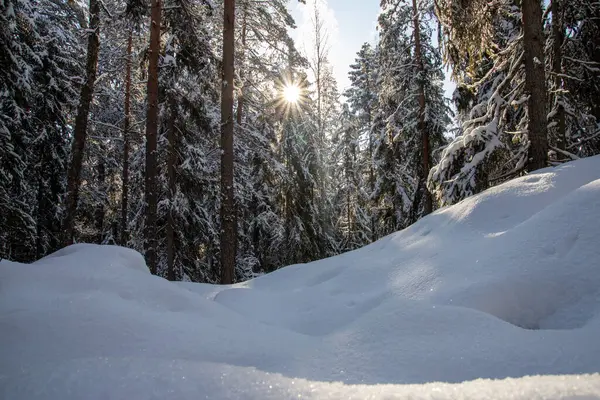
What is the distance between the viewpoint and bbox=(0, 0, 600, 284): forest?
7090mm

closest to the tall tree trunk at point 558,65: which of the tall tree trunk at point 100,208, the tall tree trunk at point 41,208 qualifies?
the tall tree trunk at point 41,208

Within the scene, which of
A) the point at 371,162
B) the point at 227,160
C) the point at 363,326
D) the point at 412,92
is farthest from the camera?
the point at 371,162

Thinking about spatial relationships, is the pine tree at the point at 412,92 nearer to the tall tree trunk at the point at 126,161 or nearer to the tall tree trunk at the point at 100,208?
the tall tree trunk at the point at 126,161

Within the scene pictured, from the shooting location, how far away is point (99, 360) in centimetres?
209

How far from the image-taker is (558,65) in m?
8.12

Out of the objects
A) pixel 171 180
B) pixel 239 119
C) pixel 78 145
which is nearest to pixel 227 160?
pixel 78 145

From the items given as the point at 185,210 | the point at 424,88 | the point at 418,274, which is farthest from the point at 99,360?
the point at 424,88

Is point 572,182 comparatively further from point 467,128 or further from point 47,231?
point 47,231

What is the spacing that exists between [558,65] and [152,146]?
33.7 feet

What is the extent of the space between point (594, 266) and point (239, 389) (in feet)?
9.97

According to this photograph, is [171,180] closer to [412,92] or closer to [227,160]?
[227,160]

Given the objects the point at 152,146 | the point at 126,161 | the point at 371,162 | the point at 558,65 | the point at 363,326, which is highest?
the point at 371,162

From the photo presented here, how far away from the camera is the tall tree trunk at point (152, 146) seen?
29.6 feet

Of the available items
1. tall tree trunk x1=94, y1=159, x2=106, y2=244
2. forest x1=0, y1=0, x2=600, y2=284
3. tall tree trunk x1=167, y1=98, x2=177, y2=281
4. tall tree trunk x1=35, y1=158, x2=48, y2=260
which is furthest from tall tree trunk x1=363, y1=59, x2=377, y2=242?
tall tree trunk x1=35, y1=158, x2=48, y2=260
